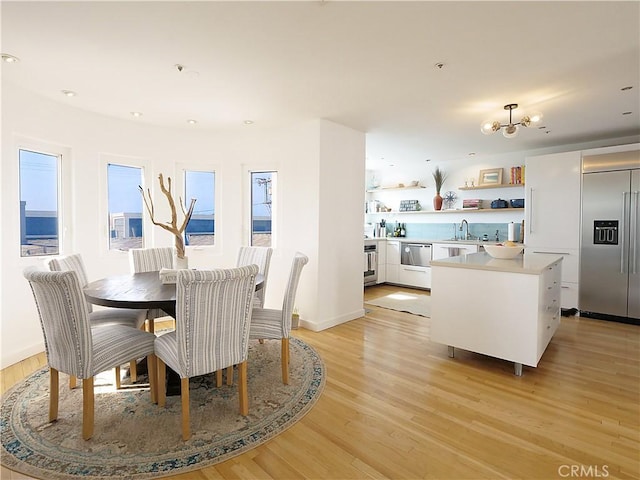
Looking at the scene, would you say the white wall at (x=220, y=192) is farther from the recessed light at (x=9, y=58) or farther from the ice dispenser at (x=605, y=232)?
A: the ice dispenser at (x=605, y=232)

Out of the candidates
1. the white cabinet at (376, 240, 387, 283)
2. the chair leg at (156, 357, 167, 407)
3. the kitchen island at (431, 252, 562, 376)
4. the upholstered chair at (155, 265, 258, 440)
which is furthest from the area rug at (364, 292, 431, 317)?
the chair leg at (156, 357, 167, 407)

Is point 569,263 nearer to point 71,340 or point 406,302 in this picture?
point 406,302

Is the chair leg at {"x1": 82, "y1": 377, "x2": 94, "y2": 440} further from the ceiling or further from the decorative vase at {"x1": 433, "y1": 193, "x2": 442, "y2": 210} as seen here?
the decorative vase at {"x1": 433, "y1": 193, "x2": 442, "y2": 210}

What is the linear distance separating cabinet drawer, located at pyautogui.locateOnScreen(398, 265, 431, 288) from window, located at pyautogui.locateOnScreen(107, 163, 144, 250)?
173 inches

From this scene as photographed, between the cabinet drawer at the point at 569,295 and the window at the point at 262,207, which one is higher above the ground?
the window at the point at 262,207

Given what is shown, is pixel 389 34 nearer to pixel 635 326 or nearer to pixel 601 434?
pixel 601 434

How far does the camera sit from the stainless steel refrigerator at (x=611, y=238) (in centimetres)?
413

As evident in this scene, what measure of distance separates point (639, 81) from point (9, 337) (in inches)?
233

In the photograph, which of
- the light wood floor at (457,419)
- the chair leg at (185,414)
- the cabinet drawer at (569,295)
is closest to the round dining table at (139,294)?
the chair leg at (185,414)

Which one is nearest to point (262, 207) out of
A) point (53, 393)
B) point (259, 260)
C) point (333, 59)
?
point (259, 260)

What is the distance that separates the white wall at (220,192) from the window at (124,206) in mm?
127

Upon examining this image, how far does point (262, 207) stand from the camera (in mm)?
4617

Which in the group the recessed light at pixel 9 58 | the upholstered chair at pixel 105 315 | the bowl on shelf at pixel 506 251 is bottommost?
the upholstered chair at pixel 105 315

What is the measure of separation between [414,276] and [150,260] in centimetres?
443
